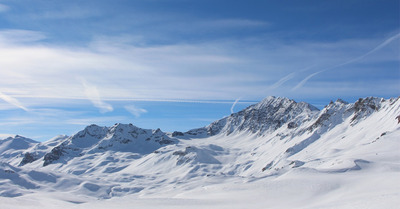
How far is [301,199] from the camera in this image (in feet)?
148

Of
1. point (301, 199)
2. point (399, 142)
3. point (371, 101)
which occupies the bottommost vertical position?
point (301, 199)

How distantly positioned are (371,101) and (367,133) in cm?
5049

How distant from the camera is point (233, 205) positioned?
4369 cm

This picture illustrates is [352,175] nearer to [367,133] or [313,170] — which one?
[313,170]

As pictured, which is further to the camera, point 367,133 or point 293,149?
point 293,149

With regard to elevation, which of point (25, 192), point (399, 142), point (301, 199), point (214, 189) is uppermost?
point (25, 192)

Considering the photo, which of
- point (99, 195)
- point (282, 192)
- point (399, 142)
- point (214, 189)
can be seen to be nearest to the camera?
point (282, 192)

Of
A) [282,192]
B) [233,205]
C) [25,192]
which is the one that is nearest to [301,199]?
[282,192]

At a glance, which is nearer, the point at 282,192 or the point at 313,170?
the point at 282,192

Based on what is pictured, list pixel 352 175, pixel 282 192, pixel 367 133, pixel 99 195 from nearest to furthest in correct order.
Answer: pixel 282 192 → pixel 352 175 → pixel 367 133 → pixel 99 195

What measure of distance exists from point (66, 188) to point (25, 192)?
104ft

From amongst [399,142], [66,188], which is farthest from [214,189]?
[66,188]

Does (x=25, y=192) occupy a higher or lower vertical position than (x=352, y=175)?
higher

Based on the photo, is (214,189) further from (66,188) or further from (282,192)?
(66,188)
